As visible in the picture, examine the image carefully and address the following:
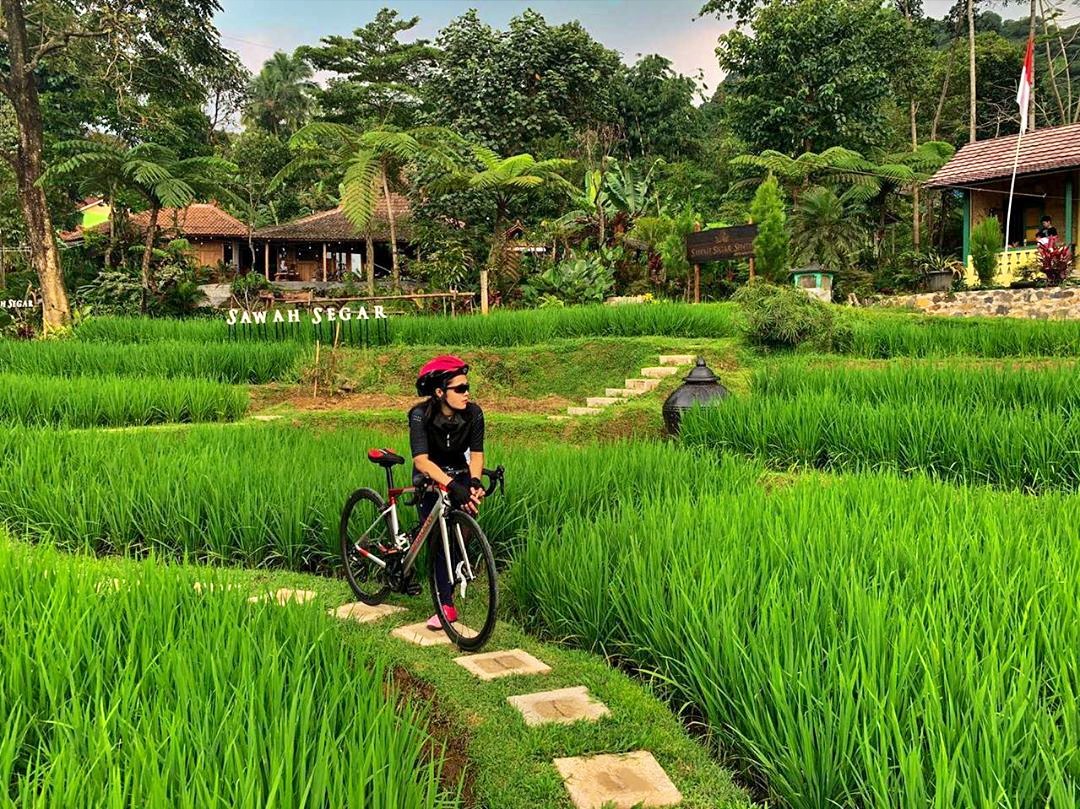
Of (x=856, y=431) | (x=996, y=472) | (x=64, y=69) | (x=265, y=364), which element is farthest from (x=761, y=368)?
(x=64, y=69)

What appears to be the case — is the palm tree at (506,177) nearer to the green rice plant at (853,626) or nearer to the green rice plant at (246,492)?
the green rice plant at (246,492)

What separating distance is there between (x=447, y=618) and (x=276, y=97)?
4177cm

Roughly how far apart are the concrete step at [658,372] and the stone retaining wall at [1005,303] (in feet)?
18.2

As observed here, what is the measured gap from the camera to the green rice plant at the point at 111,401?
692cm

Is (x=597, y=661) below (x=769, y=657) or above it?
below

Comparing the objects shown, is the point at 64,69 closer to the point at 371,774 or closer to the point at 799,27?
the point at 799,27

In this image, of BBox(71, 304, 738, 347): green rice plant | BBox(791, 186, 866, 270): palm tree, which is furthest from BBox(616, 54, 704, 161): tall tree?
BBox(71, 304, 738, 347): green rice plant

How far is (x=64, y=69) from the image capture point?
15.9m

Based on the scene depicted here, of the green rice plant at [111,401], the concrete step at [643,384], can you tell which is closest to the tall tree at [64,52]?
the green rice plant at [111,401]

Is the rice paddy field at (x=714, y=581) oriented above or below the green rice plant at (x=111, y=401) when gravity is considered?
below

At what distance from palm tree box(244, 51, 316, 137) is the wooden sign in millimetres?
30880

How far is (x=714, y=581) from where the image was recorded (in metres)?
2.61

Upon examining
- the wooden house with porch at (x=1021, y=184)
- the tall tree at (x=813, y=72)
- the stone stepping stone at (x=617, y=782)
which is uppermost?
the tall tree at (x=813, y=72)

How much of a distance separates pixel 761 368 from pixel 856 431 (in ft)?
9.23
